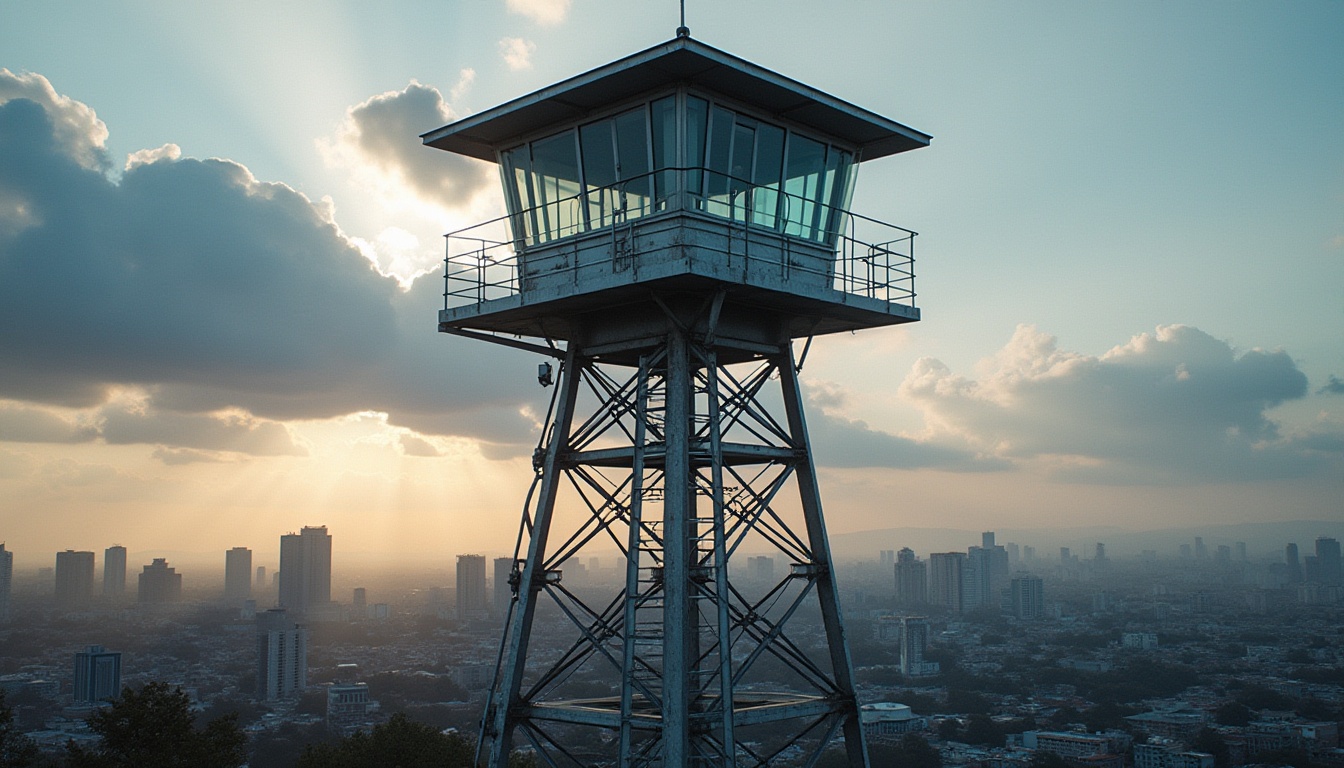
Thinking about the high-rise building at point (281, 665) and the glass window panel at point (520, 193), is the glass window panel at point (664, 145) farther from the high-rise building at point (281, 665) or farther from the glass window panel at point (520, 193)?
the high-rise building at point (281, 665)

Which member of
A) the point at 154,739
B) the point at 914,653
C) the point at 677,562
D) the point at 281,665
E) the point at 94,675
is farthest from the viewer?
the point at 914,653

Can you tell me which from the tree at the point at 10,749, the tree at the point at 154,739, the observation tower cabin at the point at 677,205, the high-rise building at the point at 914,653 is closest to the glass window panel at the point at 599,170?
the observation tower cabin at the point at 677,205

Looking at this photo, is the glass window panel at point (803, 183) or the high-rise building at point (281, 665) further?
the high-rise building at point (281, 665)

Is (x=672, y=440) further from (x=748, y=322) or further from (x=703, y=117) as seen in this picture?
(x=703, y=117)

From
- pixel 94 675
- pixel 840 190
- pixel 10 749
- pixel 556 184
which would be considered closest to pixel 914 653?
pixel 94 675

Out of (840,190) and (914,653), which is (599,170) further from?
(914,653)

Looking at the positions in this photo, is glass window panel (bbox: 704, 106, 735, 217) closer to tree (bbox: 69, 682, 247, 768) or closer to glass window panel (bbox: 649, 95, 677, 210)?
glass window panel (bbox: 649, 95, 677, 210)
